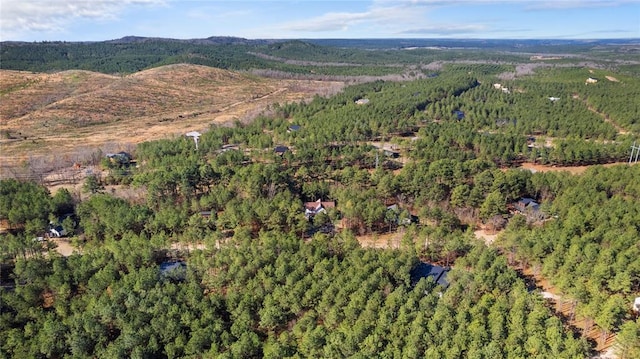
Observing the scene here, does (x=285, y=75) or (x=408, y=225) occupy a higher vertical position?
(x=285, y=75)

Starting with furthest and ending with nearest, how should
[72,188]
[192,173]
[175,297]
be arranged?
[72,188], [192,173], [175,297]

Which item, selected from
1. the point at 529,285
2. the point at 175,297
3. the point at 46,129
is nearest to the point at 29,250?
the point at 175,297

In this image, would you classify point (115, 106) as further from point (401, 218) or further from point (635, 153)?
point (635, 153)

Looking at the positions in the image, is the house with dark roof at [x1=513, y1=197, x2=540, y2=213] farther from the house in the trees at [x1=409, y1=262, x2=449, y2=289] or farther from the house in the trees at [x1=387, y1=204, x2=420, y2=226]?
the house in the trees at [x1=409, y1=262, x2=449, y2=289]

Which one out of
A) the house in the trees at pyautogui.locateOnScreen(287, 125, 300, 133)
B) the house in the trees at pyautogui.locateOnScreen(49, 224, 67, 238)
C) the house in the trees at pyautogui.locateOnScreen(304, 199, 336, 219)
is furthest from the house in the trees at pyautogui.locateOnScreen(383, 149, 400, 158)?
the house in the trees at pyautogui.locateOnScreen(49, 224, 67, 238)

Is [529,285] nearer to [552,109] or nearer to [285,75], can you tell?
[552,109]

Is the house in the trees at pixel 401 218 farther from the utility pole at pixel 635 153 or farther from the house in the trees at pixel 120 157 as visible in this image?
the utility pole at pixel 635 153
